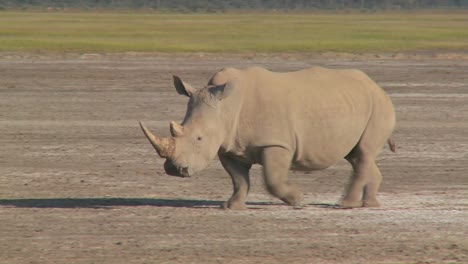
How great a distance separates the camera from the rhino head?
39.1 feet

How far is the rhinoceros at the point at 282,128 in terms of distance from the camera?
1238 cm

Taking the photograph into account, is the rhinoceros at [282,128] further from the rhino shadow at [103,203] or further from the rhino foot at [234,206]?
the rhino shadow at [103,203]

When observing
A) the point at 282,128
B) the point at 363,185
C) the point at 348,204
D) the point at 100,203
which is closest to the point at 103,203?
the point at 100,203

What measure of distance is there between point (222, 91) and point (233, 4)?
126 meters

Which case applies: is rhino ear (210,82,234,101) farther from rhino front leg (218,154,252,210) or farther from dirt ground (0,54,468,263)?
dirt ground (0,54,468,263)

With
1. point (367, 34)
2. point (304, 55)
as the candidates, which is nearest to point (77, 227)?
point (304, 55)

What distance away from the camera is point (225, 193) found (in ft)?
47.6

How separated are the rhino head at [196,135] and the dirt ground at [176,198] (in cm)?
57

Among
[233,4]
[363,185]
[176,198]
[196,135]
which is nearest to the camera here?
[196,135]

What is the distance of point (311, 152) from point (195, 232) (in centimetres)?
187

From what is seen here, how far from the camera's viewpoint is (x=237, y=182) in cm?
1296

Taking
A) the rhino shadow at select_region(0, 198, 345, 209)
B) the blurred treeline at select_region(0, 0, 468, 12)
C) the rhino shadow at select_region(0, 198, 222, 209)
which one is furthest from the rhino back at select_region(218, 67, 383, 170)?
the blurred treeline at select_region(0, 0, 468, 12)

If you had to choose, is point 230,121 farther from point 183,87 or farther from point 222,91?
point 183,87

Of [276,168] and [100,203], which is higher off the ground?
[276,168]
